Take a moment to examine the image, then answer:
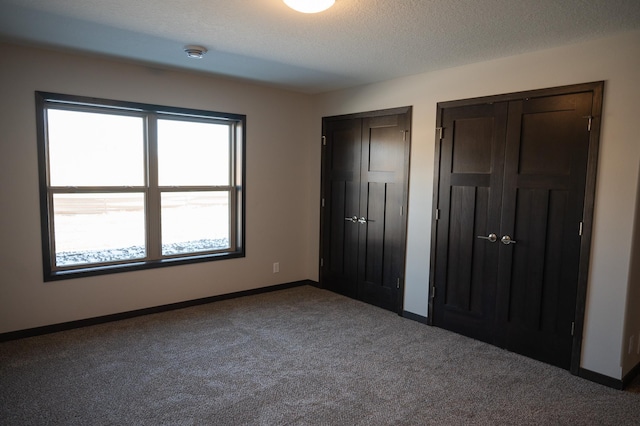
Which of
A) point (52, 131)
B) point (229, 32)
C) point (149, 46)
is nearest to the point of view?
point (229, 32)

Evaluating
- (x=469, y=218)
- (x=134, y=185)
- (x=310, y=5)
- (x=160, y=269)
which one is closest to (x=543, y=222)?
(x=469, y=218)

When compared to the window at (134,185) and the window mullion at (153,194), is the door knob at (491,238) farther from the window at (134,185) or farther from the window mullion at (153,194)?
the window mullion at (153,194)

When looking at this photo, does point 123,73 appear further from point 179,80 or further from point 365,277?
point 365,277

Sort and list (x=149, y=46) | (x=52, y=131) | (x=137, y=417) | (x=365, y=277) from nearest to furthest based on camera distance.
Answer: (x=137, y=417) < (x=149, y=46) < (x=52, y=131) < (x=365, y=277)

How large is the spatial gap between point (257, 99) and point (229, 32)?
1868mm

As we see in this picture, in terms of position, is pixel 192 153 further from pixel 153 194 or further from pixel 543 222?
pixel 543 222

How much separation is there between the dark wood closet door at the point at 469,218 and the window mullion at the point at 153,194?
2.86 metres

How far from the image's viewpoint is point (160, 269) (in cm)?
420

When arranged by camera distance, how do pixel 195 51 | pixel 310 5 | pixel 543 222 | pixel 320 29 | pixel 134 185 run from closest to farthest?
pixel 310 5 → pixel 320 29 → pixel 543 222 → pixel 195 51 → pixel 134 185

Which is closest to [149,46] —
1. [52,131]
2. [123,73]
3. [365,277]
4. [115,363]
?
[123,73]

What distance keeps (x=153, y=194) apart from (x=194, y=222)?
22.3 inches

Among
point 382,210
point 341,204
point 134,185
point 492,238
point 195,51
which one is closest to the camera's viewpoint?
point 195,51

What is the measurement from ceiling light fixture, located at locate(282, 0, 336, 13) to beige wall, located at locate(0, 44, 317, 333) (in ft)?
7.59

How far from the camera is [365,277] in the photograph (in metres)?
4.67
